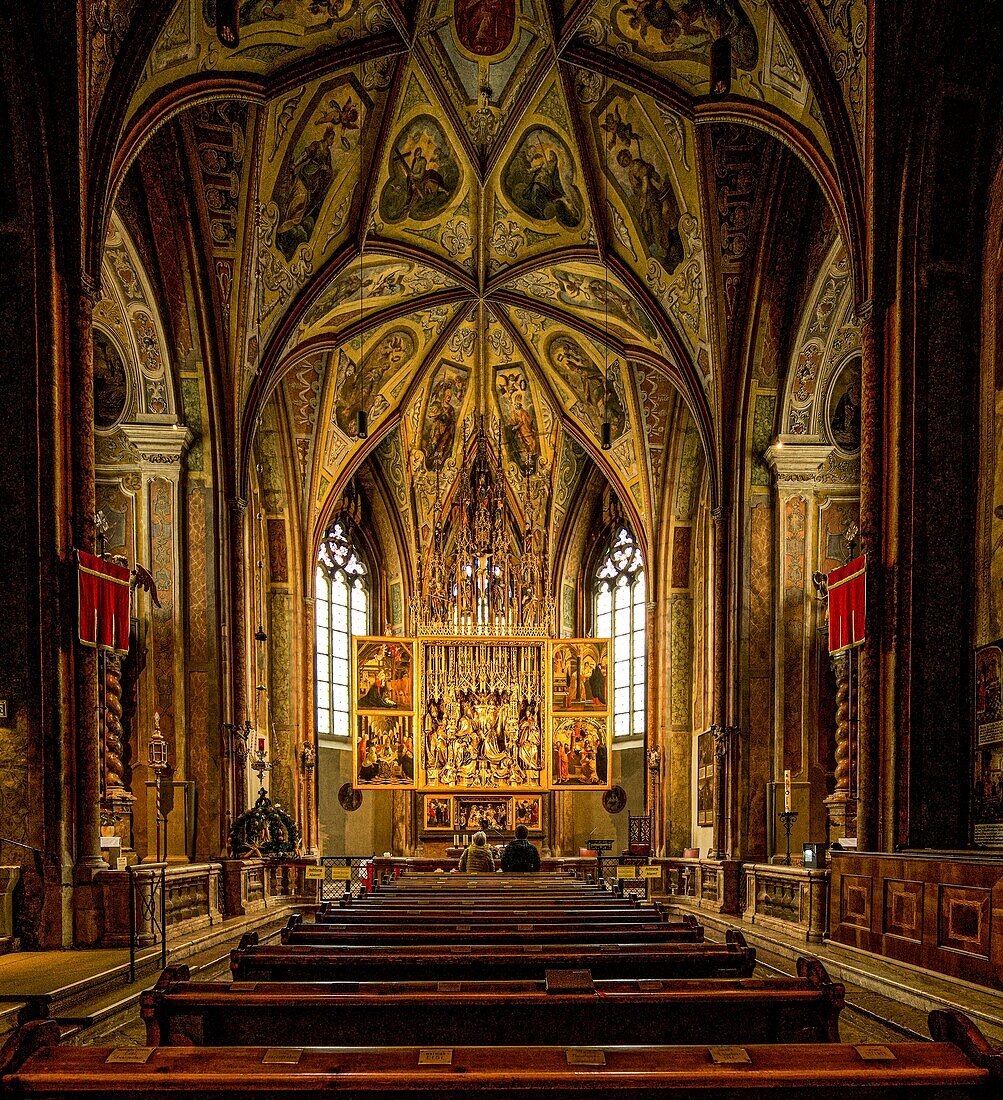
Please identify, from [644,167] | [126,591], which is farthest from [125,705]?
[644,167]

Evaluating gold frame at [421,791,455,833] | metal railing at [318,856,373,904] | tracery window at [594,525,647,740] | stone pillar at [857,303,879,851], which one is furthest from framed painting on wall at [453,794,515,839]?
stone pillar at [857,303,879,851]

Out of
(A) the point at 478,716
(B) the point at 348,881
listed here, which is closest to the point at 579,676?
(A) the point at 478,716

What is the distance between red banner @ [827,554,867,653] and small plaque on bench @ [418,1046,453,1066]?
9195mm

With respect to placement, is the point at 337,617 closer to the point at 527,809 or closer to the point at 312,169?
the point at 527,809

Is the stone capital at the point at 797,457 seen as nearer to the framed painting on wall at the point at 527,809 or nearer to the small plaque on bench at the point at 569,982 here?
the framed painting on wall at the point at 527,809

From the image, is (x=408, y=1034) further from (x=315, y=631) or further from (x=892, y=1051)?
(x=315, y=631)

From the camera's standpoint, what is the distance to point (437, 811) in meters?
25.4

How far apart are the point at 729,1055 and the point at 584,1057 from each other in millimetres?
380

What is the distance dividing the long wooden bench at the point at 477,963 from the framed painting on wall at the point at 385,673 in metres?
18.1

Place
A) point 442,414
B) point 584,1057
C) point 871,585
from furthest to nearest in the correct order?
1. point 442,414
2. point 871,585
3. point 584,1057

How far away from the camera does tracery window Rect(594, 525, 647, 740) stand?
27.7 m

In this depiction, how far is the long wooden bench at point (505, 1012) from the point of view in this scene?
4254 millimetres

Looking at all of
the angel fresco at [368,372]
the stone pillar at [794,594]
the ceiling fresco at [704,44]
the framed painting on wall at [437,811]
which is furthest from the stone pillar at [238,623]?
the ceiling fresco at [704,44]

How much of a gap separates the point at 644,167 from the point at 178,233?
6.77m
